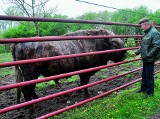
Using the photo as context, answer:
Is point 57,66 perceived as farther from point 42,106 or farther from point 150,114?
point 150,114

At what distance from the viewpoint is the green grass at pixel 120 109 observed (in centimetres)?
362

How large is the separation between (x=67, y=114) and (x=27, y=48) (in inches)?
59.8

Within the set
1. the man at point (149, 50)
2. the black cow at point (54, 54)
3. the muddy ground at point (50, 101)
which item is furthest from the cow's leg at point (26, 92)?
the man at point (149, 50)

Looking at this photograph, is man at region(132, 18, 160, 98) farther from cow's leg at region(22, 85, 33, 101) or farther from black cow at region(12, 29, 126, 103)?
cow's leg at region(22, 85, 33, 101)

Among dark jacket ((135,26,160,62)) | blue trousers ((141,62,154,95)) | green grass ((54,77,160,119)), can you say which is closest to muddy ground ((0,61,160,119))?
green grass ((54,77,160,119))

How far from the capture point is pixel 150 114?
377 centimetres

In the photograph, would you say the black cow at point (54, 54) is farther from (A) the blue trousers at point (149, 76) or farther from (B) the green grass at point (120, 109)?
(A) the blue trousers at point (149, 76)

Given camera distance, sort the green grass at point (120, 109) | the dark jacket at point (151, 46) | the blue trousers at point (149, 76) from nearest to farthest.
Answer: the green grass at point (120, 109)
the dark jacket at point (151, 46)
the blue trousers at point (149, 76)

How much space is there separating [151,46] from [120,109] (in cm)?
154

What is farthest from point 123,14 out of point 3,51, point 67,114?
point 67,114

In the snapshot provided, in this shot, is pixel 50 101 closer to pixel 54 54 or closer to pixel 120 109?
pixel 54 54

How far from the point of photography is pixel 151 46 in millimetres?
4352

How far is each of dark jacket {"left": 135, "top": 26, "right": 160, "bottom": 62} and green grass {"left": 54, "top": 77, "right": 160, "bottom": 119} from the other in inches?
35.4

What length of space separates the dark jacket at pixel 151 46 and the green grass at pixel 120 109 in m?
0.90
